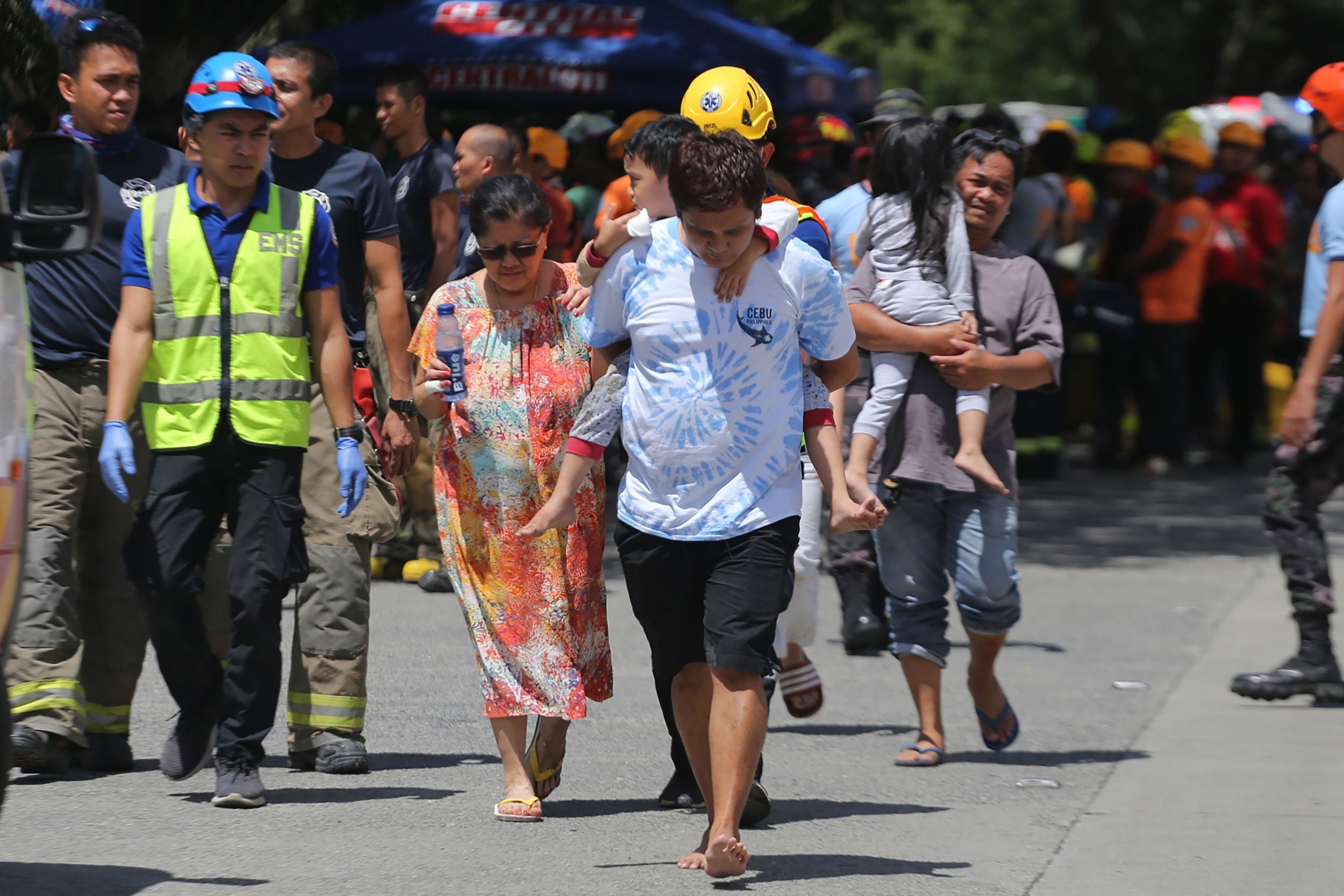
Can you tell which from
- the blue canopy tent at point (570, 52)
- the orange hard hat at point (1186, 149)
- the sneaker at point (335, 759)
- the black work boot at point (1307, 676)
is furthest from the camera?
the orange hard hat at point (1186, 149)

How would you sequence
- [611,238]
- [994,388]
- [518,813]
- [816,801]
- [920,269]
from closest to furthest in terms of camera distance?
[611,238]
[518,813]
[816,801]
[920,269]
[994,388]

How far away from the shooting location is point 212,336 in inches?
220

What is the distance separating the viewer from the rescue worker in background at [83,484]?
5.98 metres

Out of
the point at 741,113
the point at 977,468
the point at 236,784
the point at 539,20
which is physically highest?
the point at 539,20

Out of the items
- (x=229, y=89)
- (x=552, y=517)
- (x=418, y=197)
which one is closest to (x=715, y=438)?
(x=552, y=517)

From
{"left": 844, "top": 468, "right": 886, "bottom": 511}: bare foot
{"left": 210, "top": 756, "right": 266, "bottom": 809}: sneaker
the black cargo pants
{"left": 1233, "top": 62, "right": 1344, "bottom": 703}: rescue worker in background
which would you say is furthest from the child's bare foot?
{"left": 1233, "top": 62, "right": 1344, "bottom": 703}: rescue worker in background

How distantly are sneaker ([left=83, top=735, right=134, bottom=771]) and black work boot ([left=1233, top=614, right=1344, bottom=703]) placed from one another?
4.10 meters

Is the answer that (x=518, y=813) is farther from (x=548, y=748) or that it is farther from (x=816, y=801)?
(x=816, y=801)

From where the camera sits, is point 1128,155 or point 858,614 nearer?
point 858,614

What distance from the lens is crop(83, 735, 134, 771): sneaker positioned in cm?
617

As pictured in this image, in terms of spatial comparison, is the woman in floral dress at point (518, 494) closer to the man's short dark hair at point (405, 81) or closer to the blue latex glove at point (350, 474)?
the blue latex glove at point (350, 474)

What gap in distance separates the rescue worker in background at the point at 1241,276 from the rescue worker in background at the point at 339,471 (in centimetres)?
1057

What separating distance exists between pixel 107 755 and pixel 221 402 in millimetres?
1286

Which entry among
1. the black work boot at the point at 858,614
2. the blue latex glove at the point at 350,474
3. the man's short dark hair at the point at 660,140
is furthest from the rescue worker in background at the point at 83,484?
the black work boot at the point at 858,614
